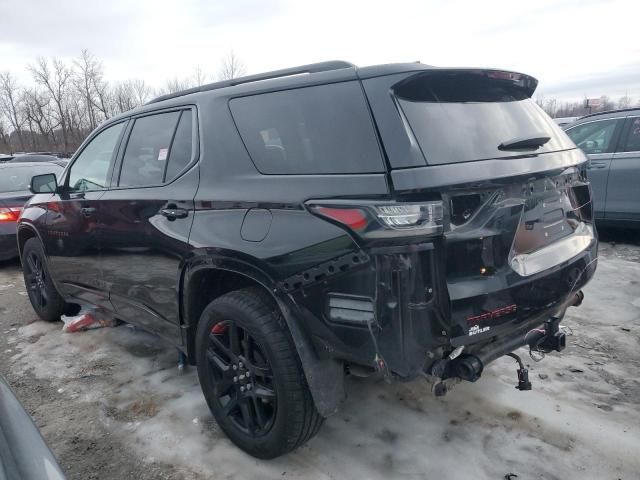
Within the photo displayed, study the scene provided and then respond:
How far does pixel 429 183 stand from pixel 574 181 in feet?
3.88

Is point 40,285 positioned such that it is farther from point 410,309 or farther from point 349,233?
point 410,309

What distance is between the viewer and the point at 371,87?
2107 millimetres

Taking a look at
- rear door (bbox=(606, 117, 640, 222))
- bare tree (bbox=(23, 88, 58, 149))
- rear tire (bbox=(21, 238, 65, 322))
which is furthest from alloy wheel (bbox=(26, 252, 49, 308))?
bare tree (bbox=(23, 88, 58, 149))

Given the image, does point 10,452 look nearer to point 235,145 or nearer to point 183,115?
point 235,145

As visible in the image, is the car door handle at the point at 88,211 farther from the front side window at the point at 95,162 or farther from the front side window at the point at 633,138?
the front side window at the point at 633,138

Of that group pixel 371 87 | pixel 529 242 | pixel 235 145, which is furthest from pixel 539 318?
pixel 235 145

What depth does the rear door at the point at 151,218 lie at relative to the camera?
2801 mm

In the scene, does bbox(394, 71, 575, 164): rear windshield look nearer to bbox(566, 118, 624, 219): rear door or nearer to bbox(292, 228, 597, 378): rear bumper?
bbox(292, 228, 597, 378): rear bumper

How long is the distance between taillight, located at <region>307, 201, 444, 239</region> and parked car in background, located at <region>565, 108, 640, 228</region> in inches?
203

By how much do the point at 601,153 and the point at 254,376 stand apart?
586 cm

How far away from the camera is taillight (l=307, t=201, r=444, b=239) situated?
73.5 inches

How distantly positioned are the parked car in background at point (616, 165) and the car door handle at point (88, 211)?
5.68 meters

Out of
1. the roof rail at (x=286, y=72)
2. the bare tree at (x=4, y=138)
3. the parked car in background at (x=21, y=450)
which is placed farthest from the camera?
the bare tree at (x=4, y=138)

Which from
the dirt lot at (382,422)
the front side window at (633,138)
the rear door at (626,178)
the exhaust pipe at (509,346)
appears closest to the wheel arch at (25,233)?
the dirt lot at (382,422)
